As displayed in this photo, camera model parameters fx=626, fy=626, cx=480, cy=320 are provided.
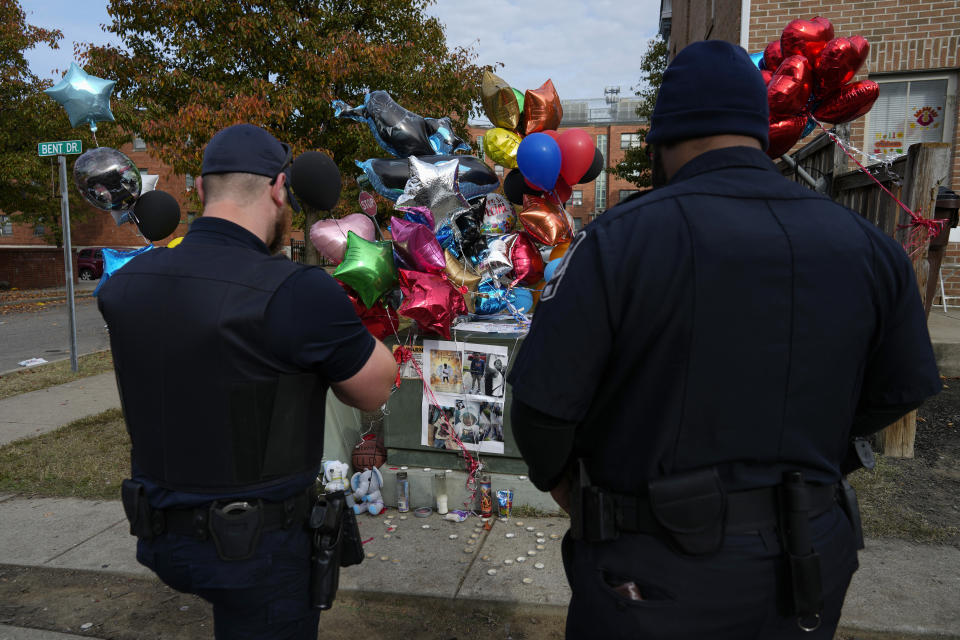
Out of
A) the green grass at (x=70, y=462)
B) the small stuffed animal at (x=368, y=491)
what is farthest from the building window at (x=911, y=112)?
the green grass at (x=70, y=462)

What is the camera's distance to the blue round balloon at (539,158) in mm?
3881

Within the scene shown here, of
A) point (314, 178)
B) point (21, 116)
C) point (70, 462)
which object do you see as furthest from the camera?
point (21, 116)

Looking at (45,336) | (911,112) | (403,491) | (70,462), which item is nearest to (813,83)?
(403,491)

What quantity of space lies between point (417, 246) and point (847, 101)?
2797mm

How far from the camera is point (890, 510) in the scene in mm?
3871

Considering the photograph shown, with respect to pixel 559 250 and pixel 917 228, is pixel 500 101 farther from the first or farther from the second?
pixel 917 228

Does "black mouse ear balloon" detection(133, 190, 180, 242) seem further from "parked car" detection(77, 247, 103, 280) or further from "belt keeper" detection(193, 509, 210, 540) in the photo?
"parked car" detection(77, 247, 103, 280)

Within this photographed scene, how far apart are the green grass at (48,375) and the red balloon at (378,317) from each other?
507 cm

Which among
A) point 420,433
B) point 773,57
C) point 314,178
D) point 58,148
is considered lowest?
point 420,433

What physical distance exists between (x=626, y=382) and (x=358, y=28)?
15701 millimetres

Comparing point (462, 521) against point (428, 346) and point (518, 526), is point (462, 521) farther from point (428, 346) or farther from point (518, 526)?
point (428, 346)

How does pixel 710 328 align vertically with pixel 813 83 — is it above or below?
below

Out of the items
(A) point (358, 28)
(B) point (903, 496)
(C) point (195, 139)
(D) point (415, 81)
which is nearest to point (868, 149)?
(B) point (903, 496)

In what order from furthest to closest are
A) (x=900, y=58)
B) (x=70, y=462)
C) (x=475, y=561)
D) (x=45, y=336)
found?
(x=45, y=336), (x=900, y=58), (x=70, y=462), (x=475, y=561)
